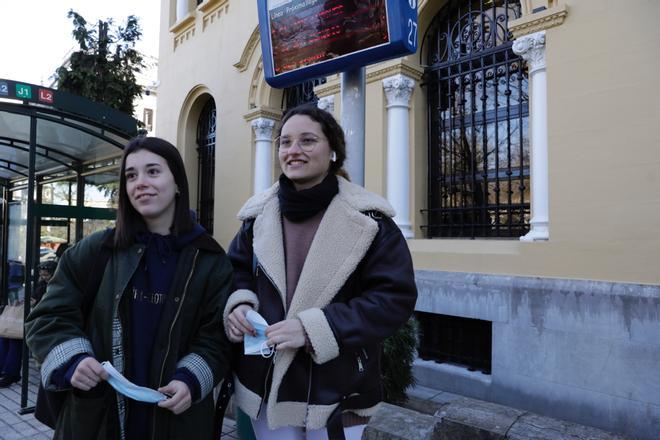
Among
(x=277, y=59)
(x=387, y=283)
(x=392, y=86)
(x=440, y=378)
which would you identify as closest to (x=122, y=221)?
(x=387, y=283)

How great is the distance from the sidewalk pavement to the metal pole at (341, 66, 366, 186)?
256 cm

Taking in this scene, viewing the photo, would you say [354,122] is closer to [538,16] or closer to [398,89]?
[538,16]

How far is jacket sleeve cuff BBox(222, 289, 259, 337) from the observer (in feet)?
5.55

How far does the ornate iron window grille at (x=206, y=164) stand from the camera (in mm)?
10953

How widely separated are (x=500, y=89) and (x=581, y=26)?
1229 mm

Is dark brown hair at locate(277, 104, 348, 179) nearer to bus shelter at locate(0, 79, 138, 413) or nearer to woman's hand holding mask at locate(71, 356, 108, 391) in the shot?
woman's hand holding mask at locate(71, 356, 108, 391)

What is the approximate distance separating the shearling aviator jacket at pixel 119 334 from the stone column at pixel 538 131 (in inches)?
163

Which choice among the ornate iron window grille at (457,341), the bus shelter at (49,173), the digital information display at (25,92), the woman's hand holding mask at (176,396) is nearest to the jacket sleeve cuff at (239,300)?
the woman's hand holding mask at (176,396)

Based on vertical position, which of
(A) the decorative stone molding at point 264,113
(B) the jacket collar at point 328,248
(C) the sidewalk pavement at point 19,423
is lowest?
(C) the sidewalk pavement at point 19,423

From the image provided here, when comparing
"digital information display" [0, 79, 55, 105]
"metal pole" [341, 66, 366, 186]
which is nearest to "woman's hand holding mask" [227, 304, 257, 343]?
"metal pole" [341, 66, 366, 186]

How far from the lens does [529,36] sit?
16.5ft

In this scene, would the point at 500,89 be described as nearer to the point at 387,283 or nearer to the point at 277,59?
the point at 277,59

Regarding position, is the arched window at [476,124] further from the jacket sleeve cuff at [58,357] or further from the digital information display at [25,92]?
the jacket sleeve cuff at [58,357]

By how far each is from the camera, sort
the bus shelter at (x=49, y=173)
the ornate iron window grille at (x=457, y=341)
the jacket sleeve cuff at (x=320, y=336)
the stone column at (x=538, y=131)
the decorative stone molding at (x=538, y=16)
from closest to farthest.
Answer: the jacket sleeve cuff at (x=320, y=336) → the bus shelter at (x=49, y=173) → the decorative stone molding at (x=538, y=16) → the stone column at (x=538, y=131) → the ornate iron window grille at (x=457, y=341)
